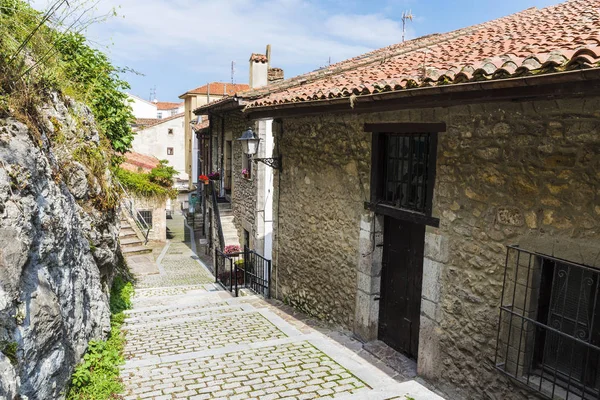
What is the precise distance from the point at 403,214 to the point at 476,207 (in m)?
1.12

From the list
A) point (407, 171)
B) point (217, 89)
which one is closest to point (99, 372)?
point (407, 171)

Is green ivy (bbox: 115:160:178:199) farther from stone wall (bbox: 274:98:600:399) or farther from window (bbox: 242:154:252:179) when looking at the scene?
stone wall (bbox: 274:98:600:399)

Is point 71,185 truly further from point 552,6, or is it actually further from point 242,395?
point 552,6

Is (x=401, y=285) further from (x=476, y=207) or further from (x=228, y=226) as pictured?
(x=228, y=226)

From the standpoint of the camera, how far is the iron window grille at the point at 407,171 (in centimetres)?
518

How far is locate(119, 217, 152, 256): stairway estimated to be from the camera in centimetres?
1780

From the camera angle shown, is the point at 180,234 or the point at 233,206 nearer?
the point at 233,206

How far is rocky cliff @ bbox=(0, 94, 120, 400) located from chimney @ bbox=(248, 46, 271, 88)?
9.63m

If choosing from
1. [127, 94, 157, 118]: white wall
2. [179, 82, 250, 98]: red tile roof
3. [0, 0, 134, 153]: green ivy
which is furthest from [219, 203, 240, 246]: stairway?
[127, 94, 157, 118]: white wall

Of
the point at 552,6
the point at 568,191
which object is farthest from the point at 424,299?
the point at 552,6

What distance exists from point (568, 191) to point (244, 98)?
9.46 metres

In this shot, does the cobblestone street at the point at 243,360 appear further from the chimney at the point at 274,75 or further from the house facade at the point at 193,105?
the house facade at the point at 193,105

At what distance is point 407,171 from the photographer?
546 centimetres

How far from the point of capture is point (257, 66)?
15.4 meters
